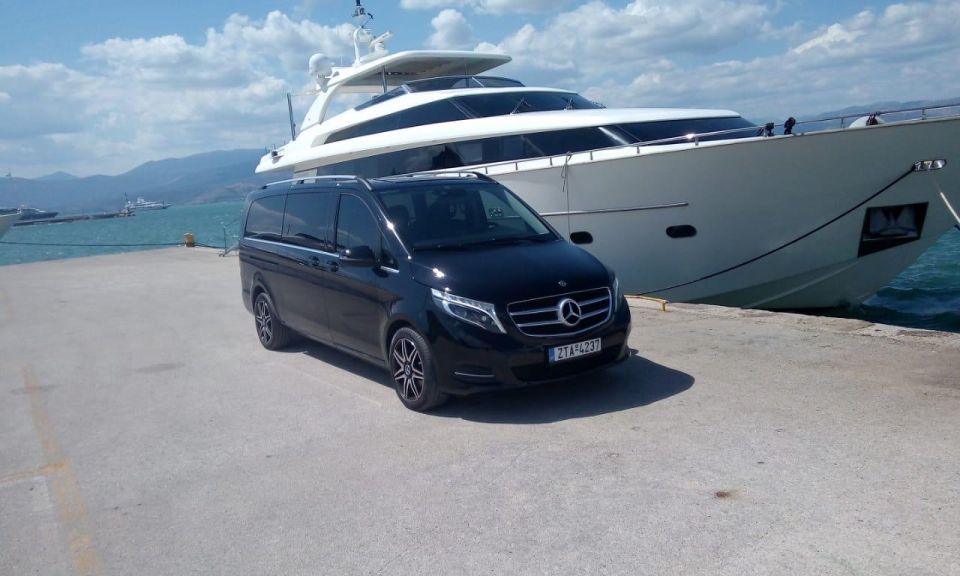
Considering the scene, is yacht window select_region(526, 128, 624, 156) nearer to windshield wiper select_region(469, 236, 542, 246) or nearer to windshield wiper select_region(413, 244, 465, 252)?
windshield wiper select_region(469, 236, 542, 246)

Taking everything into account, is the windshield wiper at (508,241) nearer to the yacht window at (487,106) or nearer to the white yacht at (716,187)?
the white yacht at (716,187)

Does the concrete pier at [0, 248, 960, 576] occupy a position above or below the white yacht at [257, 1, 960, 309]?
below

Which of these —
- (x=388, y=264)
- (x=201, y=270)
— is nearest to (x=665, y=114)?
(x=388, y=264)

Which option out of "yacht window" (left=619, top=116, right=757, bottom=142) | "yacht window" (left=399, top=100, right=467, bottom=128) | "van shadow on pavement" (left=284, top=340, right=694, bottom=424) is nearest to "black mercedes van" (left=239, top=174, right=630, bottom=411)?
"van shadow on pavement" (left=284, top=340, right=694, bottom=424)

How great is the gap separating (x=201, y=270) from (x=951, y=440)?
623 inches

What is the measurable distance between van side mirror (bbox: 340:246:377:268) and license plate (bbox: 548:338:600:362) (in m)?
1.68

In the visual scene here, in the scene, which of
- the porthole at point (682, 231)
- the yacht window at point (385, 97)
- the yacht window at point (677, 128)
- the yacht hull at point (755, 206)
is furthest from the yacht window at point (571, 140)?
the yacht window at point (385, 97)

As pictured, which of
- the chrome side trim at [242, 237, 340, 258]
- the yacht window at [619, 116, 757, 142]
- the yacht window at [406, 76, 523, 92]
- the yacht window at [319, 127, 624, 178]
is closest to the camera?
the chrome side trim at [242, 237, 340, 258]

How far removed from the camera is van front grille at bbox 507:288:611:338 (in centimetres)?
562

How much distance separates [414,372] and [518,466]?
4.84ft

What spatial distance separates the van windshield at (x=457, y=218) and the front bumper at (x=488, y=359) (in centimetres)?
100

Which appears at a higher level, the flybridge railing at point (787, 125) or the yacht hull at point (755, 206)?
the flybridge railing at point (787, 125)

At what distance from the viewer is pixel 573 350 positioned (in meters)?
5.70

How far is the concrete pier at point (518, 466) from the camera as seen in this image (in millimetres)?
3652
